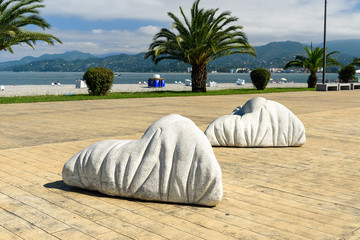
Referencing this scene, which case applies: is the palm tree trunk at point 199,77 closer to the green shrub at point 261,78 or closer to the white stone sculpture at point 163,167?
the green shrub at point 261,78

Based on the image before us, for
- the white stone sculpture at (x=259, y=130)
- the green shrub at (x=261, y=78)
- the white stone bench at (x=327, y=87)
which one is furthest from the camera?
the white stone bench at (x=327, y=87)

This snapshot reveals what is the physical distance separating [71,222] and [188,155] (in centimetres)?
132

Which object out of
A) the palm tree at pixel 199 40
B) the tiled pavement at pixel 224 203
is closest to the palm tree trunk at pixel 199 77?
the palm tree at pixel 199 40

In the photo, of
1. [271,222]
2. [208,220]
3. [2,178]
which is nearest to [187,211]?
[208,220]

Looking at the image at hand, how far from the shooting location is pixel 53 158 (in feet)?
20.9

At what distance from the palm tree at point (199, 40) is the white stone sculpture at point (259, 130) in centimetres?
1937

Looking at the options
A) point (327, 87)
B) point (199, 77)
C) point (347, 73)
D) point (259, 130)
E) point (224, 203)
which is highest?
point (347, 73)

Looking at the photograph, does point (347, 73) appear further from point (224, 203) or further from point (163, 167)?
point (163, 167)

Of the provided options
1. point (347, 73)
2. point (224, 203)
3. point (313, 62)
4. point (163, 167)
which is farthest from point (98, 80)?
point (347, 73)

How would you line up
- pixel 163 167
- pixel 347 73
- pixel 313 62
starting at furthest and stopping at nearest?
pixel 347 73
pixel 313 62
pixel 163 167

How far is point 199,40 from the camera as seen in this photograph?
88.1 ft

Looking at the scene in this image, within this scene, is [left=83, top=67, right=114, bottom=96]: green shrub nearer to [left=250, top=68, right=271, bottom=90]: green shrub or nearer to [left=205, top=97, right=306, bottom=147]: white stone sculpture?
[left=250, top=68, right=271, bottom=90]: green shrub

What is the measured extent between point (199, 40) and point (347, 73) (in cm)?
2374

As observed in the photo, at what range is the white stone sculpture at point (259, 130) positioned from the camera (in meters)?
7.30
